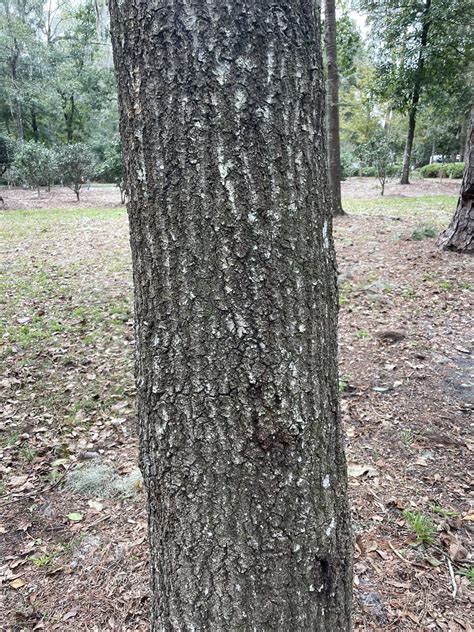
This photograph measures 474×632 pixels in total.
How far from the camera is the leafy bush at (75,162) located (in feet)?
50.6

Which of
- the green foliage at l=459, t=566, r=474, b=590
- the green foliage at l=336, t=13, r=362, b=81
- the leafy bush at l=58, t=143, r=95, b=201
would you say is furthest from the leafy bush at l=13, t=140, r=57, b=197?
the green foliage at l=459, t=566, r=474, b=590

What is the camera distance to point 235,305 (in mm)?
1017

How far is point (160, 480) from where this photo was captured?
3.76 feet

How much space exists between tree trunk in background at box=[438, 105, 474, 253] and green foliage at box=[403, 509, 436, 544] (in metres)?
4.53

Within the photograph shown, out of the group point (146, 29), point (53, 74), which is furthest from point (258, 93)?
point (53, 74)

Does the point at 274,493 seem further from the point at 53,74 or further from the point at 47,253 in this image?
the point at 53,74

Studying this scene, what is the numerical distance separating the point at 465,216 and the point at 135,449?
5.05 metres

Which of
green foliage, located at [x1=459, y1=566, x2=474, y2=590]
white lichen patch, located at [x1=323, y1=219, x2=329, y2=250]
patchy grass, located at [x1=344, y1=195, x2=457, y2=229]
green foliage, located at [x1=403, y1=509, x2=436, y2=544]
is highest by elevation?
white lichen patch, located at [x1=323, y1=219, x2=329, y2=250]

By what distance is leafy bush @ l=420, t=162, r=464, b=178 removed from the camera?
69.0 feet

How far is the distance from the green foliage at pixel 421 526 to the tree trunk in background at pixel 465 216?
453 centimetres

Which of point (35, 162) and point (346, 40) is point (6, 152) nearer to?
point (35, 162)

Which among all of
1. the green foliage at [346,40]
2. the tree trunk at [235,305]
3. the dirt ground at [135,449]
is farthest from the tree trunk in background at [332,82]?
the tree trunk at [235,305]

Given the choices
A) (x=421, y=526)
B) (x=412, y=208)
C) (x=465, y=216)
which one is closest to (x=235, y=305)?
(x=421, y=526)

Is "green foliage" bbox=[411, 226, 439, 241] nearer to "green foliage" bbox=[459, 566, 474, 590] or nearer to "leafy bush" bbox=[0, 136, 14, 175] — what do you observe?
"green foliage" bbox=[459, 566, 474, 590]
